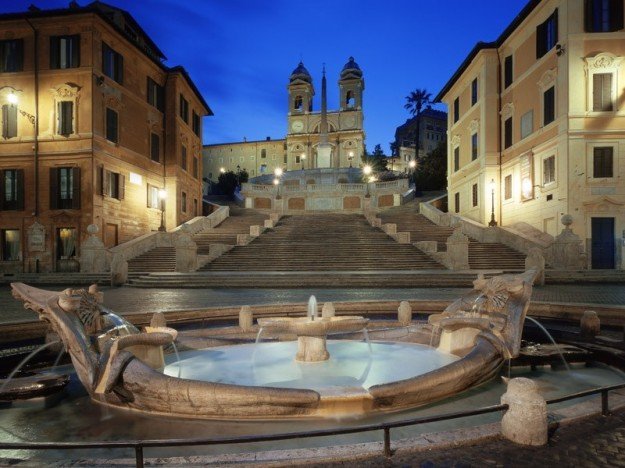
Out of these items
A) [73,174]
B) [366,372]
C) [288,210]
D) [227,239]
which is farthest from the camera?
[288,210]

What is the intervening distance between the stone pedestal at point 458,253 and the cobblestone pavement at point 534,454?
52.7 ft

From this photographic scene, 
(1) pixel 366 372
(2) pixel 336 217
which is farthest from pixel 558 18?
(1) pixel 366 372

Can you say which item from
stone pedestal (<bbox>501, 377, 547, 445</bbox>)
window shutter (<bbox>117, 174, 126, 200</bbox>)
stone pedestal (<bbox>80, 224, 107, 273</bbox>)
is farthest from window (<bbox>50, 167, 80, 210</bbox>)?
stone pedestal (<bbox>501, 377, 547, 445</bbox>)

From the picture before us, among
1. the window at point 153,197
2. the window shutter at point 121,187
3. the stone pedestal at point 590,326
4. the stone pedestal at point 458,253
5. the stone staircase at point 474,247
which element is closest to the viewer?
the stone pedestal at point 590,326

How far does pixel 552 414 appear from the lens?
404 centimetres

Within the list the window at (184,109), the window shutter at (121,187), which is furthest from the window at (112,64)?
the window at (184,109)

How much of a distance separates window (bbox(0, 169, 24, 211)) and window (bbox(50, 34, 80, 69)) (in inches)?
281

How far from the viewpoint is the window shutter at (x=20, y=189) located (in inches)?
991

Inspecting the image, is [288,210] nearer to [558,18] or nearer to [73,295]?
[558,18]

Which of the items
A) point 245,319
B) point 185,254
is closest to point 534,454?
point 245,319

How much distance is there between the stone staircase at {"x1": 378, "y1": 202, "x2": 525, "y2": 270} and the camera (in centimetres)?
2027

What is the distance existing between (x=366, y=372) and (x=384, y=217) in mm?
27996

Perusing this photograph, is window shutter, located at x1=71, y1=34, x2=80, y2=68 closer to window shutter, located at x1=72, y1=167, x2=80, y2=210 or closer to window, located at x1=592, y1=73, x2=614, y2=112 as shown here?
window shutter, located at x1=72, y1=167, x2=80, y2=210

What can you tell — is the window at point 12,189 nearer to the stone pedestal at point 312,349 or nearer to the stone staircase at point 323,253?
the stone staircase at point 323,253
